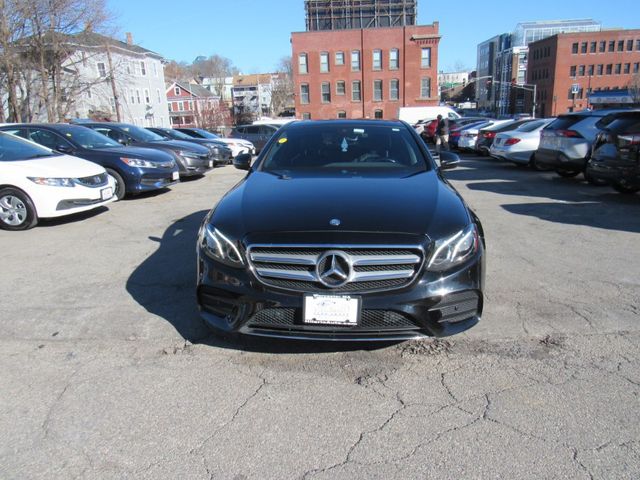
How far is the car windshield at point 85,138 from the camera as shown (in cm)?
959

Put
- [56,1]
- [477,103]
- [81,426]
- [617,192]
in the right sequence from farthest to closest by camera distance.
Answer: [477,103] → [56,1] → [617,192] → [81,426]

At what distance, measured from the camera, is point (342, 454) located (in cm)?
232

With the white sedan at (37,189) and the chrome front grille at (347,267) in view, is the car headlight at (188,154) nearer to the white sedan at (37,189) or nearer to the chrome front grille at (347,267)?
the white sedan at (37,189)

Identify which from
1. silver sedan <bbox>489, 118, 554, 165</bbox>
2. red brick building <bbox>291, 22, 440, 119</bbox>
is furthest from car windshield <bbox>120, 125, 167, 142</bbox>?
red brick building <bbox>291, 22, 440, 119</bbox>

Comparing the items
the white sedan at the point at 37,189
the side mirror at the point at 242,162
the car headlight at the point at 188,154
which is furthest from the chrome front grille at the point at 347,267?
the car headlight at the point at 188,154

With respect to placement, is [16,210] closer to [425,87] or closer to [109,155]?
[109,155]

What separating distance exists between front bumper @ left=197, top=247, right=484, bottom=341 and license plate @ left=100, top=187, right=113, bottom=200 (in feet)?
18.1

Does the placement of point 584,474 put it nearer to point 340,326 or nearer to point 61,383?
point 340,326

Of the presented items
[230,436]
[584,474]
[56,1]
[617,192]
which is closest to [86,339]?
[230,436]

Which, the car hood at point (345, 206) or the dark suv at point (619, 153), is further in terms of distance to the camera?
the dark suv at point (619, 153)

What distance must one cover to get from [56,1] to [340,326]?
32372 millimetres

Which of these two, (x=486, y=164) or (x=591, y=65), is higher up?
(x=591, y=65)

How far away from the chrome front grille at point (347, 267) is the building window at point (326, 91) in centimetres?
6077

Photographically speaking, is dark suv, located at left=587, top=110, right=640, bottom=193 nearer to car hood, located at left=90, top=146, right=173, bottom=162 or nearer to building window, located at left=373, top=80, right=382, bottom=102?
car hood, located at left=90, top=146, right=173, bottom=162
